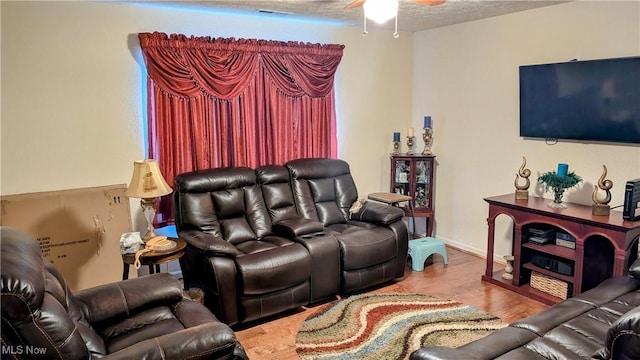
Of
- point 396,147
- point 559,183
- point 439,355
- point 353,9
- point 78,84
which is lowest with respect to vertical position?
point 439,355

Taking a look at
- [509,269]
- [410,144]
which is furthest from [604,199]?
[410,144]

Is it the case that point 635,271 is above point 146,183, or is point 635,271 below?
below

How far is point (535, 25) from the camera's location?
3965mm

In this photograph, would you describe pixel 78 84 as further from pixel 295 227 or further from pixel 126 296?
pixel 295 227

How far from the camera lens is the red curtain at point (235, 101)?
373cm

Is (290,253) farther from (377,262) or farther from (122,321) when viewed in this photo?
(122,321)

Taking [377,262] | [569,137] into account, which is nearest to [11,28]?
[377,262]

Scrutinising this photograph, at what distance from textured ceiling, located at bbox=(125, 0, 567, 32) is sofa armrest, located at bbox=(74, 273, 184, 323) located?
2.26m

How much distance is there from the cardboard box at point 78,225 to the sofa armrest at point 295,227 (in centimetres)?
123

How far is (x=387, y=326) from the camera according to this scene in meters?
3.18

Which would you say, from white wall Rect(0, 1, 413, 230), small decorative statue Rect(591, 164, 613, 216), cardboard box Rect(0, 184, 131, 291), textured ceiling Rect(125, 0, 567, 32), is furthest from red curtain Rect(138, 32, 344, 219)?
small decorative statue Rect(591, 164, 613, 216)

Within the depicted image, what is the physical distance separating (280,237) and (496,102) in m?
2.50

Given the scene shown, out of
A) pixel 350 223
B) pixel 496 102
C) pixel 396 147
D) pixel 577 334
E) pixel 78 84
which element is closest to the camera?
pixel 577 334

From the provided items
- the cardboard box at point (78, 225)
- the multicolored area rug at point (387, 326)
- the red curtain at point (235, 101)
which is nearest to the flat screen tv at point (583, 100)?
the multicolored area rug at point (387, 326)
